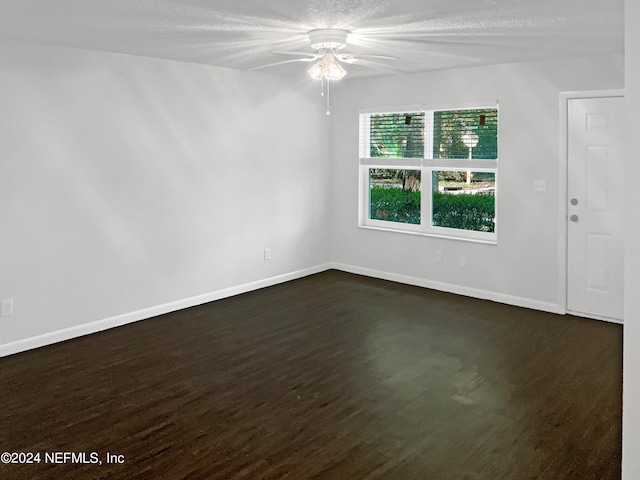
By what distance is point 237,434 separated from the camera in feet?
10.7

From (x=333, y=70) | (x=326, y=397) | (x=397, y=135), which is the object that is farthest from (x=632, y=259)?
(x=397, y=135)

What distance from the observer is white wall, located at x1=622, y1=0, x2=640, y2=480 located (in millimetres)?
2023

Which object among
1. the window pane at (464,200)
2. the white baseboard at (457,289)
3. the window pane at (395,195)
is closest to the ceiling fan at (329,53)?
the window pane at (464,200)

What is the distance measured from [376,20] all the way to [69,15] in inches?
69.9

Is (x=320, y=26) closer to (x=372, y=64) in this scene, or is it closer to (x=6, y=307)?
(x=372, y=64)

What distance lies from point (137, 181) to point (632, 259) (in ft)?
13.5

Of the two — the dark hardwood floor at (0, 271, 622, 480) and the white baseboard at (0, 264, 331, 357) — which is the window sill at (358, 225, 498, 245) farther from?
the white baseboard at (0, 264, 331, 357)

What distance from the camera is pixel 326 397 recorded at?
373 cm

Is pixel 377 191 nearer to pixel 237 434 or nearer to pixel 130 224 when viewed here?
pixel 130 224

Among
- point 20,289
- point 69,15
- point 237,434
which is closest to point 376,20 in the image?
point 69,15

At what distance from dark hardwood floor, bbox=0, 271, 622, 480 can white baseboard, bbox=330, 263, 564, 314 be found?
0.13m

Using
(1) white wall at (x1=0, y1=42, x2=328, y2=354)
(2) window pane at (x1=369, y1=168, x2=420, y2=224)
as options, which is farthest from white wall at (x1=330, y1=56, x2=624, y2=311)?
(1) white wall at (x1=0, y1=42, x2=328, y2=354)

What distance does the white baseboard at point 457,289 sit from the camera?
5.60 meters

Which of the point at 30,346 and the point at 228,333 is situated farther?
the point at 228,333
